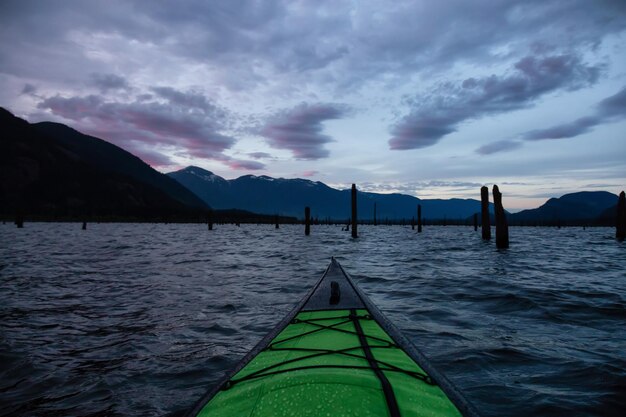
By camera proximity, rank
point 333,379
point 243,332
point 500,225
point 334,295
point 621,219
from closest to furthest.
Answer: point 333,379 < point 334,295 < point 243,332 < point 500,225 < point 621,219

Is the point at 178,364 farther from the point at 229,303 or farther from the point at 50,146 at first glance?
the point at 50,146

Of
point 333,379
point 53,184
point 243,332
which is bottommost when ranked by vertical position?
point 243,332

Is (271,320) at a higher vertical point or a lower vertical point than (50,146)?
lower

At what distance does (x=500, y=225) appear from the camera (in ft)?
65.7

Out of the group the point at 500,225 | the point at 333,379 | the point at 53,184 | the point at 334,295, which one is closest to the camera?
the point at 333,379

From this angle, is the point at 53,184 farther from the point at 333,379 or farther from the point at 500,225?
the point at 333,379

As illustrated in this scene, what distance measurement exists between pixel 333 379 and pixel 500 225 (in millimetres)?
20517

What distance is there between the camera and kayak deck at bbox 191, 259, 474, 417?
2.16 metres


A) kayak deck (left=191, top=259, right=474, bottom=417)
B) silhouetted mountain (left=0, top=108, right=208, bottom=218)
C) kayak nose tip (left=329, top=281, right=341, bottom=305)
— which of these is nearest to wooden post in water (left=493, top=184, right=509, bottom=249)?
kayak nose tip (left=329, top=281, right=341, bottom=305)

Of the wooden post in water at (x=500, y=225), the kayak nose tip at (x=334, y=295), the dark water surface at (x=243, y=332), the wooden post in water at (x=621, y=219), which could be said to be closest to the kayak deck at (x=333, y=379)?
the kayak nose tip at (x=334, y=295)

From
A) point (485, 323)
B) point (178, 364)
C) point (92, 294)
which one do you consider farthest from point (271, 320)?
point (92, 294)

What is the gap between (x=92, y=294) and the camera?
27.2 feet

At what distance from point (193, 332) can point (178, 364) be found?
1.28 meters

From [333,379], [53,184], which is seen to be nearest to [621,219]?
[333,379]
